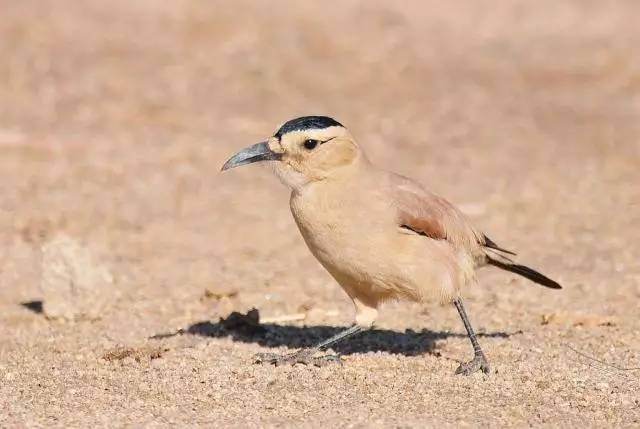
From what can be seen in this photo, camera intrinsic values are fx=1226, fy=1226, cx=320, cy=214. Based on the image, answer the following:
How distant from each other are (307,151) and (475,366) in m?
1.42

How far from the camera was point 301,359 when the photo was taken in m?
6.52

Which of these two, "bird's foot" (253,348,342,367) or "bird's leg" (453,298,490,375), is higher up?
"bird's foot" (253,348,342,367)

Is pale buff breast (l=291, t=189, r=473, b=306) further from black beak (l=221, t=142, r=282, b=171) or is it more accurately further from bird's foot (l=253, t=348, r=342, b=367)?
bird's foot (l=253, t=348, r=342, b=367)

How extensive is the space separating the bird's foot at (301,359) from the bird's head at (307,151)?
2.95 feet

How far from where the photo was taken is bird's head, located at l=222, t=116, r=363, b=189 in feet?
20.9

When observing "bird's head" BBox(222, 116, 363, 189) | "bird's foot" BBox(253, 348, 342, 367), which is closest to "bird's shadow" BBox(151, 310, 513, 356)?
"bird's foot" BBox(253, 348, 342, 367)

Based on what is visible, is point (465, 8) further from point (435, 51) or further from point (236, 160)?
point (236, 160)

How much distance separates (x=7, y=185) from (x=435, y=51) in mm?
7559

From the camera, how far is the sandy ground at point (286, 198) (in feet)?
19.7

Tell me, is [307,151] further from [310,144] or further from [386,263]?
[386,263]

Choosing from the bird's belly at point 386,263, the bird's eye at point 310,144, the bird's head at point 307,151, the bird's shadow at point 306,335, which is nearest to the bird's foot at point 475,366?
the bird's belly at point 386,263

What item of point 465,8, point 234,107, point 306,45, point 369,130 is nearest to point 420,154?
point 369,130

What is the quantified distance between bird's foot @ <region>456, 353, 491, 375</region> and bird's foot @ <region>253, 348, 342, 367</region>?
65cm

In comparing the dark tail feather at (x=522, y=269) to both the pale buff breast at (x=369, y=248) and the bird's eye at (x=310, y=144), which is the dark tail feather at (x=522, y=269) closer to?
the pale buff breast at (x=369, y=248)
